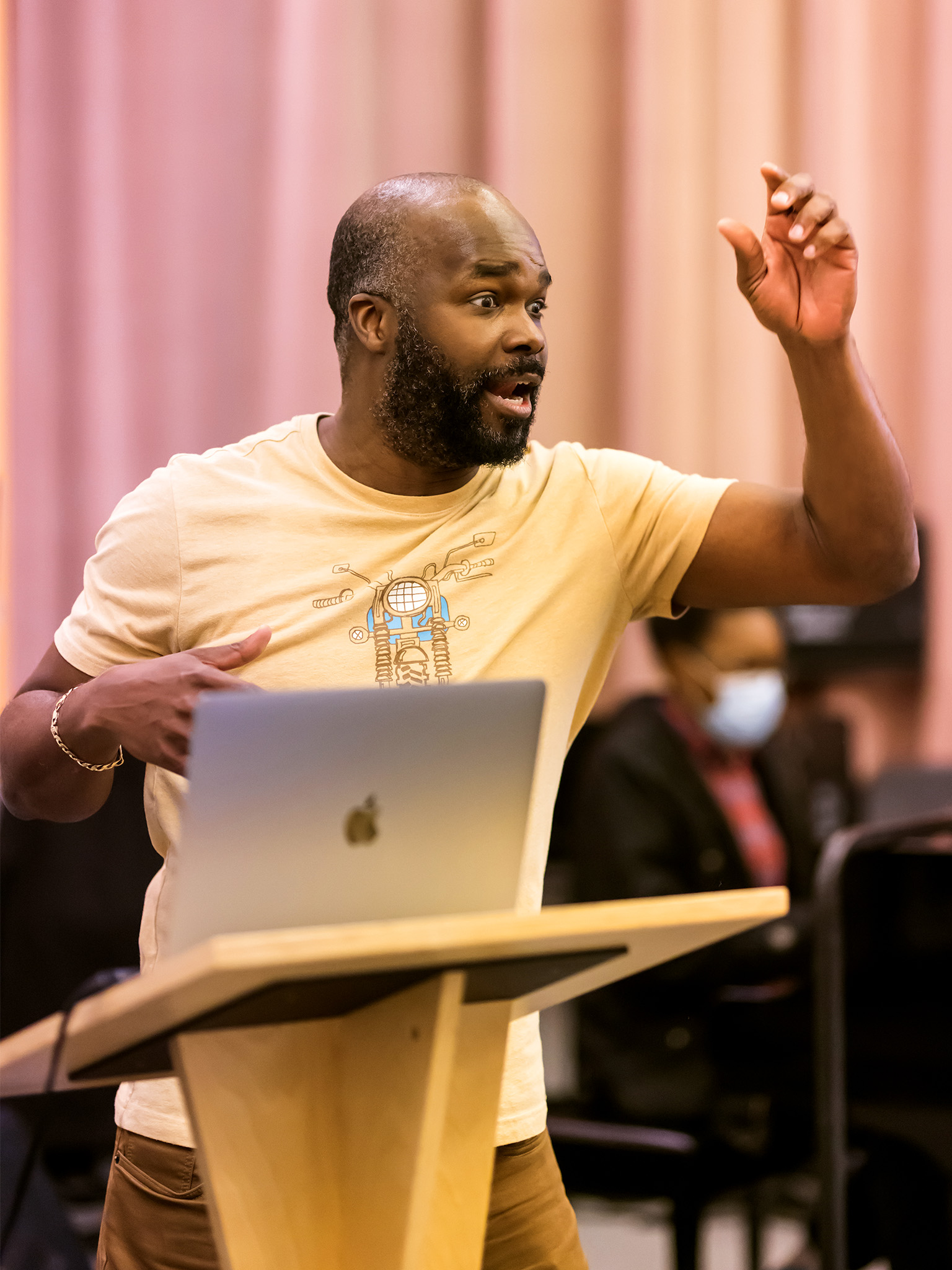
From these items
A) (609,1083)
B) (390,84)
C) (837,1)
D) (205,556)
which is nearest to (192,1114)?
(205,556)

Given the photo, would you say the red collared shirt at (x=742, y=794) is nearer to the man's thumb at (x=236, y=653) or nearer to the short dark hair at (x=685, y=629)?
the short dark hair at (x=685, y=629)

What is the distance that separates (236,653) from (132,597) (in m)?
0.26

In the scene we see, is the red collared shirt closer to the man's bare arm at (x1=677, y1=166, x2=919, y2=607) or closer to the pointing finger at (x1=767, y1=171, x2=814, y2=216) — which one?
the man's bare arm at (x1=677, y1=166, x2=919, y2=607)

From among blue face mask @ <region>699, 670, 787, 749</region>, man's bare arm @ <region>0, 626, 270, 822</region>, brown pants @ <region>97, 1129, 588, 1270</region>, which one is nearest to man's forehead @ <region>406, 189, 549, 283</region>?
man's bare arm @ <region>0, 626, 270, 822</region>

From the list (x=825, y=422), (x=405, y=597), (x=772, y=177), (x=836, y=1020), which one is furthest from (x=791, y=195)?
(x=836, y=1020)

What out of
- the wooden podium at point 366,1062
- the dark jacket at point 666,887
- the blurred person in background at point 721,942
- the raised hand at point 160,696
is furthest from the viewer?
the dark jacket at point 666,887

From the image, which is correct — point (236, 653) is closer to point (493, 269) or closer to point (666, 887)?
point (493, 269)

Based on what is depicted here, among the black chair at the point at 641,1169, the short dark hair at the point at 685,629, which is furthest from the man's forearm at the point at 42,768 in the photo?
the short dark hair at the point at 685,629

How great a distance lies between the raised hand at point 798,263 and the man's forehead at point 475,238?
0.70ft

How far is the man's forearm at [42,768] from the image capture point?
4.60ft

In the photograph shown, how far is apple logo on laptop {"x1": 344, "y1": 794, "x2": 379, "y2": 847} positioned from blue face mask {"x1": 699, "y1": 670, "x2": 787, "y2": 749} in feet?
7.11

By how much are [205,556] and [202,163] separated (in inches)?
83.7

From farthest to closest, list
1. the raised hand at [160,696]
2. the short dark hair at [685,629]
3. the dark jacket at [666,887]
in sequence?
the short dark hair at [685,629], the dark jacket at [666,887], the raised hand at [160,696]

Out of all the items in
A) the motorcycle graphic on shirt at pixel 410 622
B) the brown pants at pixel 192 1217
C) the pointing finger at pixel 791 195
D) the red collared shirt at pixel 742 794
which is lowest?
the red collared shirt at pixel 742 794
